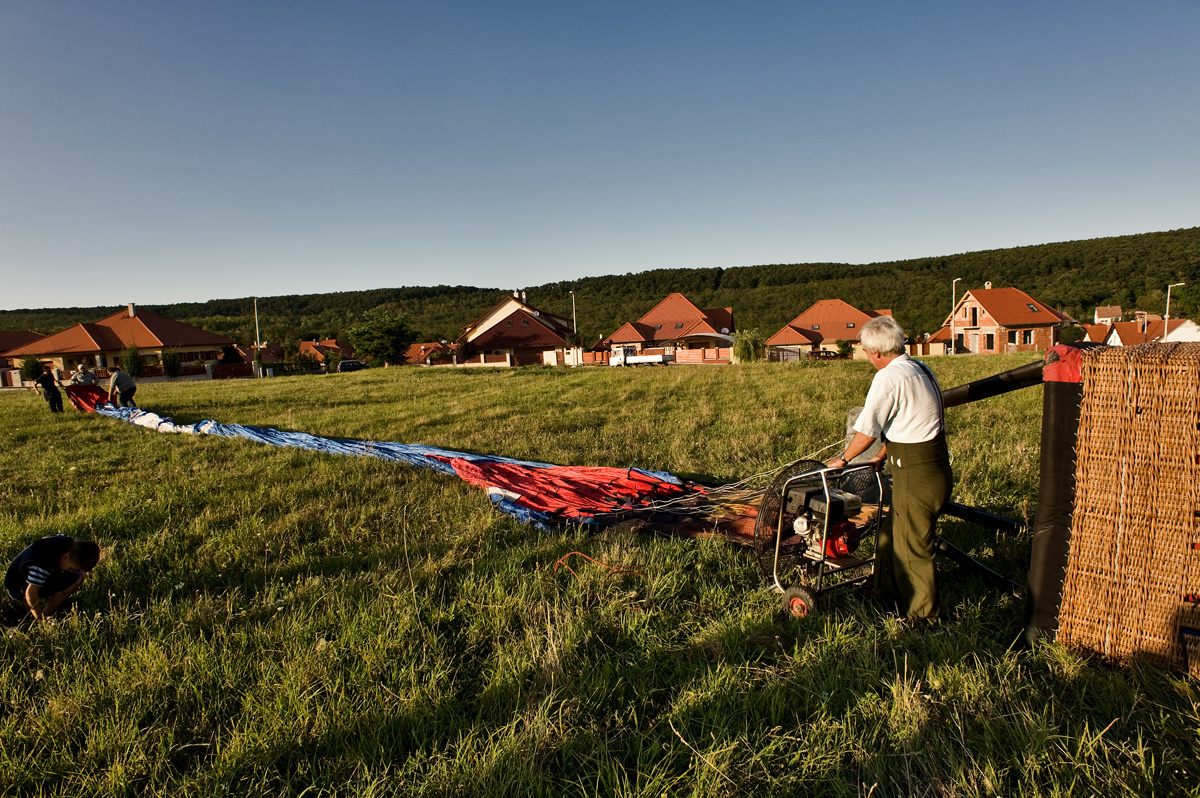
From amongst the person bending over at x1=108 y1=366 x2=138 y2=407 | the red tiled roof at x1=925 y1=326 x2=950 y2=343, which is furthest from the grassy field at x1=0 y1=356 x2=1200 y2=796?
the red tiled roof at x1=925 y1=326 x2=950 y2=343

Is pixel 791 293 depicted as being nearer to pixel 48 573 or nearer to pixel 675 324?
pixel 675 324

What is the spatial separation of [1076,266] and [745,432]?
96.6 m

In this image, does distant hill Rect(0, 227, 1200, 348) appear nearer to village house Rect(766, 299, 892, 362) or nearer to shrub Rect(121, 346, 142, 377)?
village house Rect(766, 299, 892, 362)

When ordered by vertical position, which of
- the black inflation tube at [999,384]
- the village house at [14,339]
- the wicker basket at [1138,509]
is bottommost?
the wicker basket at [1138,509]

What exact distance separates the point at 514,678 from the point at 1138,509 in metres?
2.84

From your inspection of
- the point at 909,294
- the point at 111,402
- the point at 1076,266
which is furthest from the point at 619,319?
the point at 111,402

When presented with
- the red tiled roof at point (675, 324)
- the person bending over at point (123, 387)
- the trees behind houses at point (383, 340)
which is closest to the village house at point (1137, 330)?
the red tiled roof at point (675, 324)

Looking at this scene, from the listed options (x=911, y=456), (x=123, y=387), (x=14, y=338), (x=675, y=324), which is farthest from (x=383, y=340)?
(x=911, y=456)

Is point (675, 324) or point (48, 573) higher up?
point (675, 324)

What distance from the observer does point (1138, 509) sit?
Answer: 8.57ft

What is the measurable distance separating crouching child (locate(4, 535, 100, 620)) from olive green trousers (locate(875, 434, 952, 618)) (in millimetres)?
4629

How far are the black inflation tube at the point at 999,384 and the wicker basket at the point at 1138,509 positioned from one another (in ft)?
1.16

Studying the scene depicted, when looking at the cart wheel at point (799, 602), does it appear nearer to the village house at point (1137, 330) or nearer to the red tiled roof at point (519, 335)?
the red tiled roof at point (519, 335)

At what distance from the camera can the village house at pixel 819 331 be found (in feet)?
148
